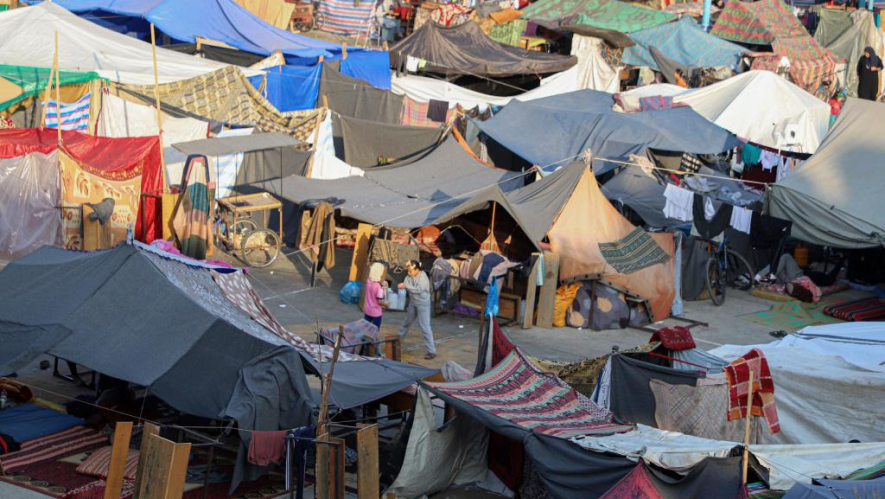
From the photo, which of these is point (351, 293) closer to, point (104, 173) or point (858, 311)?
point (104, 173)

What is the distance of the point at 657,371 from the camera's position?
11.1 metres

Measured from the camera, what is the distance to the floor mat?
1780cm


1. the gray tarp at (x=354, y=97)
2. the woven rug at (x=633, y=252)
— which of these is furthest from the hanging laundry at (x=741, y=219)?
the gray tarp at (x=354, y=97)

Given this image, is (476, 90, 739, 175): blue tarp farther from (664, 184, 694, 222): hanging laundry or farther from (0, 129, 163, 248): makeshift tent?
(0, 129, 163, 248): makeshift tent

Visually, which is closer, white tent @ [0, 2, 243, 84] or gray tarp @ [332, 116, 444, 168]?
white tent @ [0, 2, 243, 84]

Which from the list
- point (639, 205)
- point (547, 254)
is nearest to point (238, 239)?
point (547, 254)

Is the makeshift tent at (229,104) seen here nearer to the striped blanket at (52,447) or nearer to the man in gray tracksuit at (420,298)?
the man in gray tracksuit at (420,298)

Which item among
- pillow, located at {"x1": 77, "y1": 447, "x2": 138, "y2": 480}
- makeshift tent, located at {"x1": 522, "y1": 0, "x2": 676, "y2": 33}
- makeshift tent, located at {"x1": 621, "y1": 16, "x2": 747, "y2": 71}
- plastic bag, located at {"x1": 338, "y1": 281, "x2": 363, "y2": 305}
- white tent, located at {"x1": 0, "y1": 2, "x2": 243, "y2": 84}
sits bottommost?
plastic bag, located at {"x1": 338, "y1": 281, "x2": 363, "y2": 305}

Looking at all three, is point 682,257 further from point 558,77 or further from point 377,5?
point 377,5

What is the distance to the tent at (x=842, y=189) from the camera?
1839 cm

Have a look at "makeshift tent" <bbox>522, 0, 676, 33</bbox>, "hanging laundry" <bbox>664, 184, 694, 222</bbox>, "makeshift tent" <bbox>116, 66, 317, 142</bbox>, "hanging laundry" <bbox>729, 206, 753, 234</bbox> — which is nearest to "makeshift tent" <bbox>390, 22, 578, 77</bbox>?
"makeshift tent" <bbox>522, 0, 676, 33</bbox>

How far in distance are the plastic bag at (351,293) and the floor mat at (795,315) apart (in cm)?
690

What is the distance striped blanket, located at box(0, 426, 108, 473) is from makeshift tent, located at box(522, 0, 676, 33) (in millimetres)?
31299

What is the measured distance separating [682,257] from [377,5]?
2263 centimetres
